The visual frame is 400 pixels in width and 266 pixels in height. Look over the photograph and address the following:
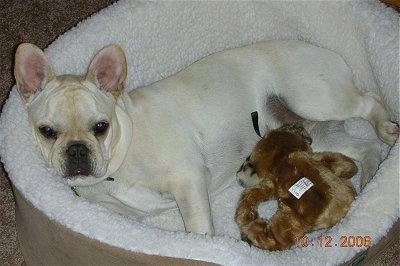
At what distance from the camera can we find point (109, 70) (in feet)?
7.29

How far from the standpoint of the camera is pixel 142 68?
9.18ft

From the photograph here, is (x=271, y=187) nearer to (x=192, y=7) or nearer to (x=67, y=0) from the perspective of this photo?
(x=192, y=7)

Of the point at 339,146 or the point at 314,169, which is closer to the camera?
the point at 314,169

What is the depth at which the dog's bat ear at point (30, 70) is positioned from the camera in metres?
2.15

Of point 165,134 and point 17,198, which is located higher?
point 165,134

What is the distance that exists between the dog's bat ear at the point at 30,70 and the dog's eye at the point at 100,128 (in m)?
0.25

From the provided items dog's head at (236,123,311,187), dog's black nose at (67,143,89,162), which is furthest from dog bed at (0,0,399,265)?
dog's head at (236,123,311,187)

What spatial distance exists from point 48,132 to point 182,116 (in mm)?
487

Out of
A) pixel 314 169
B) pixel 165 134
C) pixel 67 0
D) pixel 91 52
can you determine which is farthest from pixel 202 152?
pixel 67 0

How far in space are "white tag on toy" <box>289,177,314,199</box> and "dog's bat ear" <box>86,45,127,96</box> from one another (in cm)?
65

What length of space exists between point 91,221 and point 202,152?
533mm

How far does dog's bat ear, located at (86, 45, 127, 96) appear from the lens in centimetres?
218
